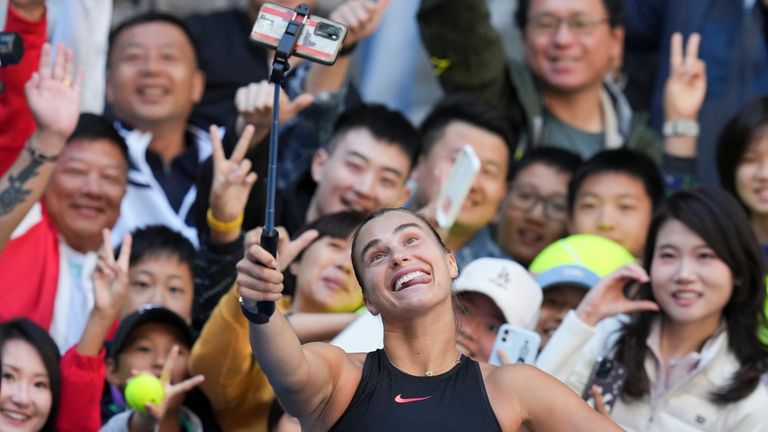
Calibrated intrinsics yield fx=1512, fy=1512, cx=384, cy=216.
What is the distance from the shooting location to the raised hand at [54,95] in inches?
209

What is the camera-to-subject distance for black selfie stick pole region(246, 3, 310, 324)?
353 centimetres

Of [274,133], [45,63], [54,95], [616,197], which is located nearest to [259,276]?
[274,133]

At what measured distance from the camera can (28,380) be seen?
16.0 feet

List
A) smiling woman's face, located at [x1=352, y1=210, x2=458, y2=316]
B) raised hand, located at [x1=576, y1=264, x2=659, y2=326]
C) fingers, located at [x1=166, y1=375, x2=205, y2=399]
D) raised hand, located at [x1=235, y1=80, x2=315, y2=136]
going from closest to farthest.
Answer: smiling woman's face, located at [x1=352, y1=210, x2=458, y2=316] < fingers, located at [x1=166, y1=375, x2=205, y2=399] < raised hand, located at [x1=576, y1=264, x2=659, y2=326] < raised hand, located at [x1=235, y1=80, x2=315, y2=136]

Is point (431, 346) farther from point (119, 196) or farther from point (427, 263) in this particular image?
point (119, 196)

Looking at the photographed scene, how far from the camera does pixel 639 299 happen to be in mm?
5227

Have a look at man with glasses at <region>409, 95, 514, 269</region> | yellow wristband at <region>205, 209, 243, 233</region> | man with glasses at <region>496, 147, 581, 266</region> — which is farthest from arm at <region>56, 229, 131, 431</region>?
man with glasses at <region>496, 147, 581, 266</region>

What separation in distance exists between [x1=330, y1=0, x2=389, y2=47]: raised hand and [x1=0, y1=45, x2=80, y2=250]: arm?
1.14 metres

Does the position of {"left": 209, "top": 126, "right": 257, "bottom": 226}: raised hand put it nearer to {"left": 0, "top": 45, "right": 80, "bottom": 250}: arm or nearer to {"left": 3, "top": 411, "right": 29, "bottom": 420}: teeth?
{"left": 0, "top": 45, "right": 80, "bottom": 250}: arm

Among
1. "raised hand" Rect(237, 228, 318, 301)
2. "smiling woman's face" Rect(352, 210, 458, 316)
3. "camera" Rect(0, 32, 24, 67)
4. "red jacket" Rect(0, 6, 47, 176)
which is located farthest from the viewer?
"red jacket" Rect(0, 6, 47, 176)

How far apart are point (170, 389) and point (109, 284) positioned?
0.49 m

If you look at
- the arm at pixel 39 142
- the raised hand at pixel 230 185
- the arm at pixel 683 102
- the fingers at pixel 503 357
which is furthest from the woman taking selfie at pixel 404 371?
the arm at pixel 683 102

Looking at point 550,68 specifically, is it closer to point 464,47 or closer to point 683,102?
point 464,47

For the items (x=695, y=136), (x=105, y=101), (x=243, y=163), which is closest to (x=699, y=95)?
(x=695, y=136)
